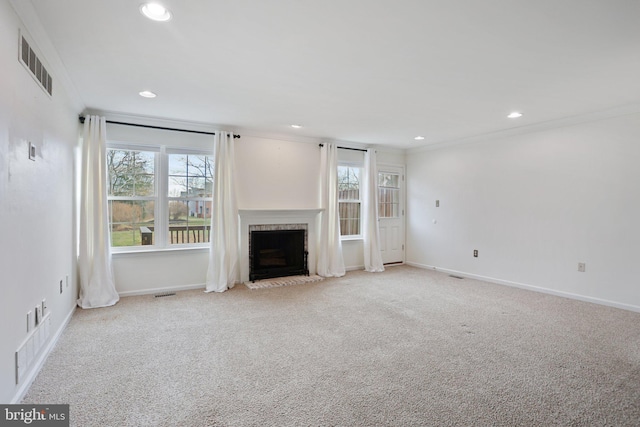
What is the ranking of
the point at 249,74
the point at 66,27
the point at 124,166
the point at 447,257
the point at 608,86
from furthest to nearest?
the point at 447,257 → the point at 124,166 → the point at 608,86 → the point at 249,74 → the point at 66,27

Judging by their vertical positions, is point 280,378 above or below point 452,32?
below

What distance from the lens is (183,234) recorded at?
472cm

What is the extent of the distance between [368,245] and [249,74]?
3.99m

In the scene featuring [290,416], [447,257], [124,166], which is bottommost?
[290,416]

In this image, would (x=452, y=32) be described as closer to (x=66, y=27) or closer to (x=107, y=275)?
(x=66, y=27)

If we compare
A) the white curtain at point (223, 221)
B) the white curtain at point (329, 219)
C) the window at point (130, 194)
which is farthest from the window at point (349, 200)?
the window at point (130, 194)

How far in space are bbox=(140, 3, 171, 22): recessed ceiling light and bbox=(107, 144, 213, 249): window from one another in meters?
2.81

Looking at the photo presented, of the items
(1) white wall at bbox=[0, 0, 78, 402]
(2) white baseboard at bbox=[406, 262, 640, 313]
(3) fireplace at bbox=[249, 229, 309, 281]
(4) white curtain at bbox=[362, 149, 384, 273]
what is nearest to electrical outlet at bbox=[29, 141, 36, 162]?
(1) white wall at bbox=[0, 0, 78, 402]

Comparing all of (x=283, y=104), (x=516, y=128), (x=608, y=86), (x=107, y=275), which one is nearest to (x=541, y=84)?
(x=608, y=86)

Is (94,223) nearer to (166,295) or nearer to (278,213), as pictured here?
(166,295)

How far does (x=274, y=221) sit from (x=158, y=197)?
1.75 meters

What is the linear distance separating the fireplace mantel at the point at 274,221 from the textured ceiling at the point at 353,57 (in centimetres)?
156

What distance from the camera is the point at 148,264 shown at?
440 cm

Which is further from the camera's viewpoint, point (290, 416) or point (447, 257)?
point (447, 257)
